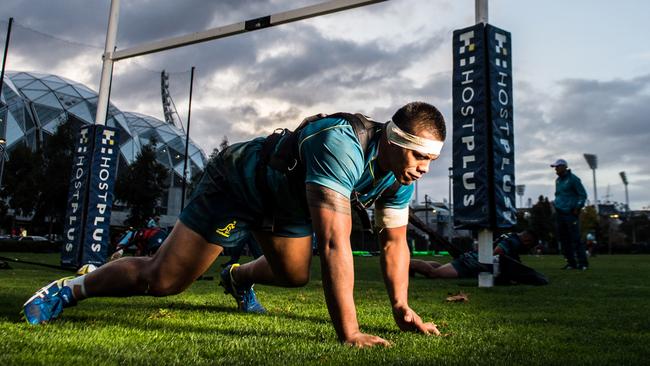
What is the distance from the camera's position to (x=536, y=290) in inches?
273

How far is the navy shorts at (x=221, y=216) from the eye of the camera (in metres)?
3.30

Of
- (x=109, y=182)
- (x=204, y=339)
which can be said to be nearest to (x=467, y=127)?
(x=204, y=339)

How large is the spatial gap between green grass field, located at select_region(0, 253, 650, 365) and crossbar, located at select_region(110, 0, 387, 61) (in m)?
5.41

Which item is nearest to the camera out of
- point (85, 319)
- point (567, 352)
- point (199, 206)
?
point (567, 352)

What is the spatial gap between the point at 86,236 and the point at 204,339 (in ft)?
33.1

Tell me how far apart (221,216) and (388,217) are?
1.07 meters

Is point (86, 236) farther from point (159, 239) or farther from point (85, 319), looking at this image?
point (85, 319)

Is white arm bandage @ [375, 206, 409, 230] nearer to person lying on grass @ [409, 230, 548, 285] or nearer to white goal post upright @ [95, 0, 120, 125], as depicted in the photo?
person lying on grass @ [409, 230, 548, 285]

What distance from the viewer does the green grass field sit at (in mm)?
2570

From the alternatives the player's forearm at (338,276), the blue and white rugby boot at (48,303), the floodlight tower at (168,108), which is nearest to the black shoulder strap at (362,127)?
the player's forearm at (338,276)

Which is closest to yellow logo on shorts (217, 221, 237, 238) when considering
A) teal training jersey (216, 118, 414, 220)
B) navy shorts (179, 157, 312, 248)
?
navy shorts (179, 157, 312, 248)

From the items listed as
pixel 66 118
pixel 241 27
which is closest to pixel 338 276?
pixel 241 27

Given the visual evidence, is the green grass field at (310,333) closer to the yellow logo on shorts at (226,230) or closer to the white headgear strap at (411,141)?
the yellow logo on shorts at (226,230)

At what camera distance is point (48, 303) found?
3568 mm
